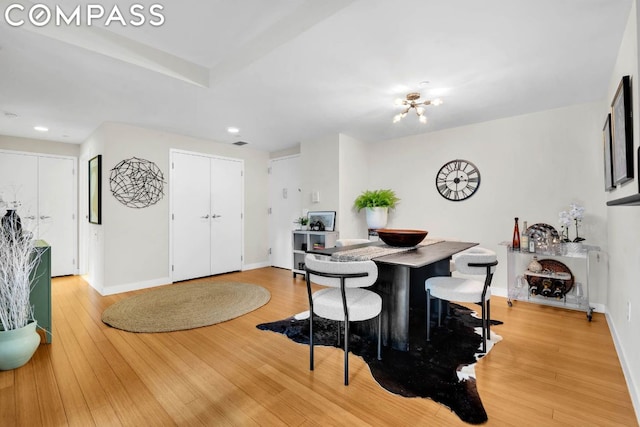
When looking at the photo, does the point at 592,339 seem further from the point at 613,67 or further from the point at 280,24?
the point at 280,24

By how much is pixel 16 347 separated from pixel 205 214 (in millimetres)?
3108

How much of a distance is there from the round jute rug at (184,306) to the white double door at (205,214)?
1.97 feet

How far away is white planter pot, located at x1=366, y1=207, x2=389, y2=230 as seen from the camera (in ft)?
14.8

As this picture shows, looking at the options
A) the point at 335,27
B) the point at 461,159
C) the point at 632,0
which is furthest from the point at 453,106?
the point at 335,27

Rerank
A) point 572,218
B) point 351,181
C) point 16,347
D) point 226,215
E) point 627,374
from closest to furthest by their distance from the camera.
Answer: point 627,374, point 16,347, point 572,218, point 351,181, point 226,215

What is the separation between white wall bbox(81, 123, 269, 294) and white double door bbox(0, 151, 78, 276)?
0.42 m

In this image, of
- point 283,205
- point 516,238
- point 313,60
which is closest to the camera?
point 313,60

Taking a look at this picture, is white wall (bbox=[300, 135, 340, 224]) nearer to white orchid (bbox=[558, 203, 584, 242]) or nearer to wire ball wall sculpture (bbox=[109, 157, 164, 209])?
wire ball wall sculpture (bbox=[109, 157, 164, 209])

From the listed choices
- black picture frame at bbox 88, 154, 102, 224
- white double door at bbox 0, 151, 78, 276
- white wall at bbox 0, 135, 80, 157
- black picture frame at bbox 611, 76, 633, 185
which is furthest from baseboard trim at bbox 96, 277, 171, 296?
black picture frame at bbox 611, 76, 633, 185

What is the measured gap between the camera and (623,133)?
2016 millimetres

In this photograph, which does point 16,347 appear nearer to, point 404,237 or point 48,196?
point 404,237

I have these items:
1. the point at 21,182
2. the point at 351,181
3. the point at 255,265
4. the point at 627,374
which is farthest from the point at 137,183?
the point at 627,374

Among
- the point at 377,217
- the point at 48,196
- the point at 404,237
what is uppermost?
the point at 48,196

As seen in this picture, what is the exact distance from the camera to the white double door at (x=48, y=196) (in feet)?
15.2
